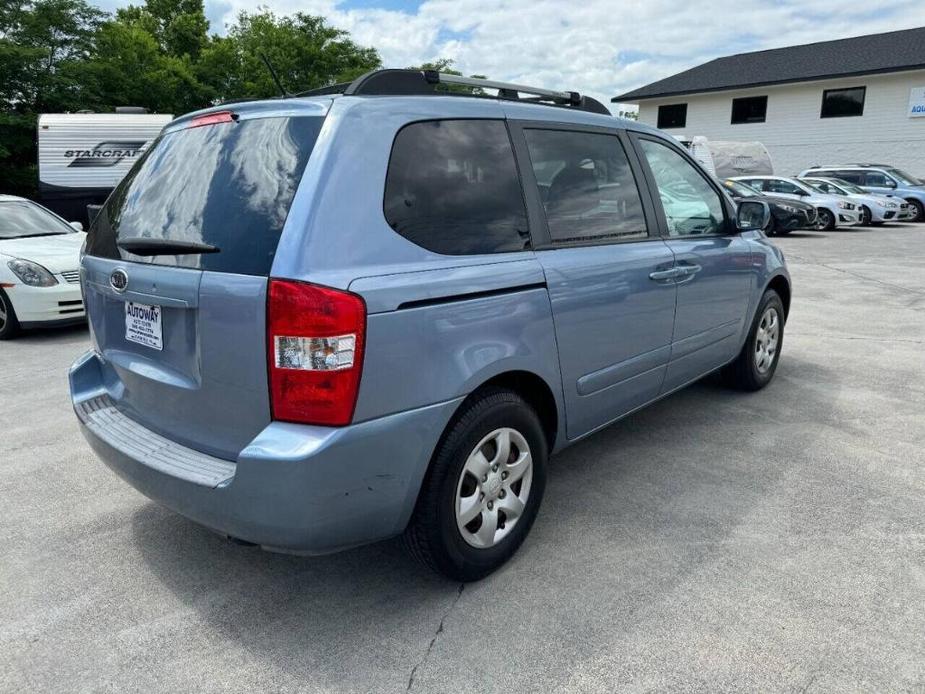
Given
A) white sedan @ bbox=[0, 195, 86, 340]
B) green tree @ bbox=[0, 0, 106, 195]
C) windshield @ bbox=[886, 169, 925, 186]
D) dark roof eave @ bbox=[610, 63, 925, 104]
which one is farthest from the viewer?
dark roof eave @ bbox=[610, 63, 925, 104]

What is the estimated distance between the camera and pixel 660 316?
362 cm

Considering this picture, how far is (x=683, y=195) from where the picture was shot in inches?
160

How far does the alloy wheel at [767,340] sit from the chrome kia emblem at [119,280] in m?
3.97

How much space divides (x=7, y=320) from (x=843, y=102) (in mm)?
33051

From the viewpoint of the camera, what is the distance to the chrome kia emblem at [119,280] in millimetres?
2613

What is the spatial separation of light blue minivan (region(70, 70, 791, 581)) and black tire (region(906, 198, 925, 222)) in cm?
2300

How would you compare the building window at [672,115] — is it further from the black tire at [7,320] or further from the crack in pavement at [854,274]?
the black tire at [7,320]

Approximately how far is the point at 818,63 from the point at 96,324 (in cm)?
3603

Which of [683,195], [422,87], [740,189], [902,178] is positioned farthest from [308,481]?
[902,178]

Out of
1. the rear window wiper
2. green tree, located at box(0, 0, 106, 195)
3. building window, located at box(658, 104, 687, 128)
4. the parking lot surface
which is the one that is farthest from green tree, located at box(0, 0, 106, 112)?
building window, located at box(658, 104, 687, 128)

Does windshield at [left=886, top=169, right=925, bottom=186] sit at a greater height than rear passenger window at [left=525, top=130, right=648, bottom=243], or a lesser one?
lesser

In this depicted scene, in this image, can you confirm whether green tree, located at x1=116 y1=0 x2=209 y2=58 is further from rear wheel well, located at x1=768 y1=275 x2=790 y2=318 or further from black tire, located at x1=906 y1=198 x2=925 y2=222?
rear wheel well, located at x1=768 y1=275 x2=790 y2=318

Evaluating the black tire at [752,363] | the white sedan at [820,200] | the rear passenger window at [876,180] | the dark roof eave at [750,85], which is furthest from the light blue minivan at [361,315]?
the dark roof eave at [750,85]

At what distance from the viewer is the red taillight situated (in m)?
2.16
